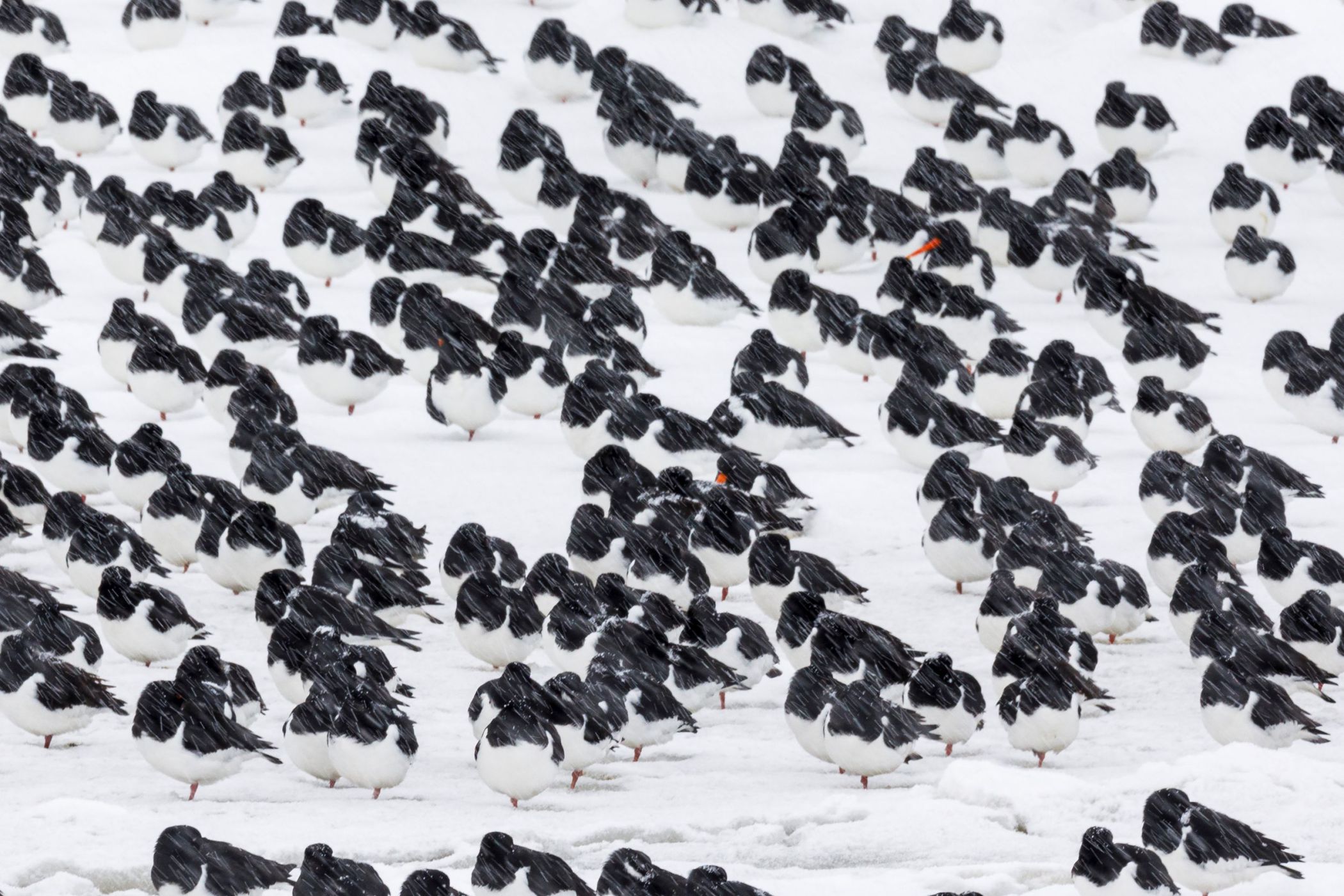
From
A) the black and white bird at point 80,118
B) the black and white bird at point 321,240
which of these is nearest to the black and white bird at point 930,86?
the black and white bird at point 321,240

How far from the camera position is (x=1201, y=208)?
23422 mm

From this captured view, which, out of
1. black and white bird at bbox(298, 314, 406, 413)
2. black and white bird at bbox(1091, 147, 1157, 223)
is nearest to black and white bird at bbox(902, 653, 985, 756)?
black and white bird at bbox(298, 314, 406, 413)

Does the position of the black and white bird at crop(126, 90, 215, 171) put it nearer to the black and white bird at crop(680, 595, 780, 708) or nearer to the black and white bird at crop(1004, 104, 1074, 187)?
the black and white bird at crop(1004, 104, 1074, 187)

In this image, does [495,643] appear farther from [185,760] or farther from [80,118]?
[80,118]

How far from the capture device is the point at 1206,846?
1028 cm

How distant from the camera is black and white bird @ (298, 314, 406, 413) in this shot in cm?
1734

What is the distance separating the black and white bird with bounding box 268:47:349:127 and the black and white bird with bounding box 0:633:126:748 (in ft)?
39.8

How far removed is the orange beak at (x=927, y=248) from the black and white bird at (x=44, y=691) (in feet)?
35.2

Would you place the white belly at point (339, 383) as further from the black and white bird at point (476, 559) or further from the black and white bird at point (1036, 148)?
the black and white bird at point (1036, 148)

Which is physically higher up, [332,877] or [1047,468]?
[1047,468]

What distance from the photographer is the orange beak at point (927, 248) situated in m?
20.7

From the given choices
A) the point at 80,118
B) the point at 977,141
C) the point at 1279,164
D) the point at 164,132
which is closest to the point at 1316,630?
the point at 1279,164

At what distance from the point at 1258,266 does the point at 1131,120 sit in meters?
3.56

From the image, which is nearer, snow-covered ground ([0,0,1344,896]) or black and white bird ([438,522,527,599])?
snow-covered ground ([0,0,1344,896])
